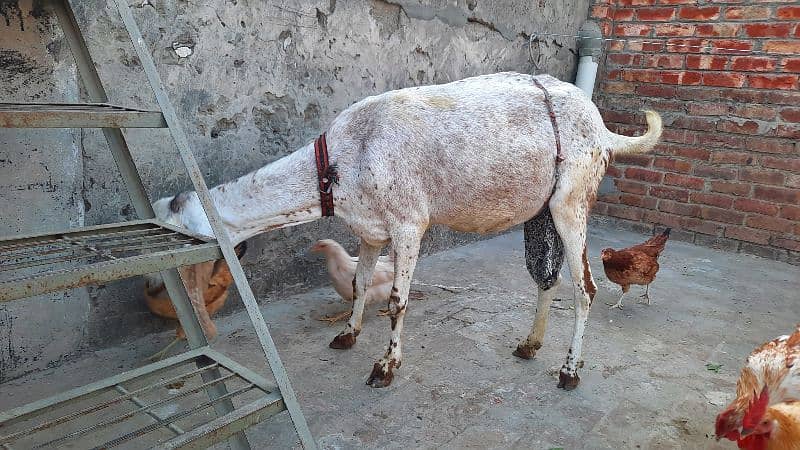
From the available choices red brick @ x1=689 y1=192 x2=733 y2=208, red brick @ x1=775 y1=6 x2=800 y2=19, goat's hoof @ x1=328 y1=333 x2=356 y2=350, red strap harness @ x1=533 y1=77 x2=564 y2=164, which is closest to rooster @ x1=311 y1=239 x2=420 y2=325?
goat's hoof @ x1=328 y1=333 x2=356 y2=350

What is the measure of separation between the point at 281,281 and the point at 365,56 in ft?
5.14

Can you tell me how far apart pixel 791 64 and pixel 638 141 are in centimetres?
315

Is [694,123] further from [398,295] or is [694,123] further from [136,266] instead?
[136,266]

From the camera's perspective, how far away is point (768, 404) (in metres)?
1.86

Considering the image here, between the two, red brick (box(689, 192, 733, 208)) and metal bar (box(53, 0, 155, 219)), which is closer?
metal bar (box(53, 0, 155, 219))

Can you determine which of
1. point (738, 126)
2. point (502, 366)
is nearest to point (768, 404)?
point (502, 366)

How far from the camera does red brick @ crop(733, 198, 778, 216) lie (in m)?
5.39

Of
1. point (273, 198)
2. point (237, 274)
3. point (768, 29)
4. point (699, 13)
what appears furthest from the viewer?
point (699, 13)

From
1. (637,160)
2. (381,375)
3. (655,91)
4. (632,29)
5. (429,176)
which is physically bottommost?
(381,375)

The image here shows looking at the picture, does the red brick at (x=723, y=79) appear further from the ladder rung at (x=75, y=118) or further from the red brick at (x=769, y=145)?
the ladder rung at (x=75, y=118)

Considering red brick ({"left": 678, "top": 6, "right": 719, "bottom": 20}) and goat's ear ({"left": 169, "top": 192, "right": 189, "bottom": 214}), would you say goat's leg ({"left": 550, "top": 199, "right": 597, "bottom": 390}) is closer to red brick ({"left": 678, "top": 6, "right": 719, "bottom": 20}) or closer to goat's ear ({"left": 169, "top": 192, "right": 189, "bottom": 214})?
goat's ear ({"left": 169, "top": 192, "right": 189, "bottom": 214})

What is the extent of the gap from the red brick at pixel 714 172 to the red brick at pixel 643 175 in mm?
338

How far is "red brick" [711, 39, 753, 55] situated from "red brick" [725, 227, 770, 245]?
1626 millimetres

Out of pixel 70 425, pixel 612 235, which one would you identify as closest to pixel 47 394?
pixel 70 425
